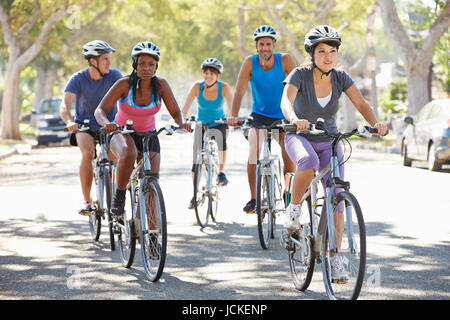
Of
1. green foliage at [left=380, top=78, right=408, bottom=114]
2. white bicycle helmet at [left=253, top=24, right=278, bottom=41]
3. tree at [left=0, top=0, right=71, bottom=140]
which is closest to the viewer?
white bicycle helmet at [left=253, top=24, right=278, bottom=41]

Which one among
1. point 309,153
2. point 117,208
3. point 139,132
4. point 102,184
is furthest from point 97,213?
point 309,153

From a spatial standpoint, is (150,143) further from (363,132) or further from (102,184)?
(363,132)

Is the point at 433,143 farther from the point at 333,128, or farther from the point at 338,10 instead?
the point at 338,10

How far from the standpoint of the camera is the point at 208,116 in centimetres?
1033

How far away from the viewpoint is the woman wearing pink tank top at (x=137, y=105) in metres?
7.15

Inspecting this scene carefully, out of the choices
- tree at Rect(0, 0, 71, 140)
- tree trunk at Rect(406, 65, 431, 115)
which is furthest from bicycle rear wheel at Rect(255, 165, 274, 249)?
tree at Rect(0, 0, 71, 140)

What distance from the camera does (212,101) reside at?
10.4 meters

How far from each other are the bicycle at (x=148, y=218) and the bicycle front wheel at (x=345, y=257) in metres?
1.28

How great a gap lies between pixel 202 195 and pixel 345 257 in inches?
170

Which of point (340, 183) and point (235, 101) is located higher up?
point (235, 101)

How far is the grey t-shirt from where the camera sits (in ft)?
20.3

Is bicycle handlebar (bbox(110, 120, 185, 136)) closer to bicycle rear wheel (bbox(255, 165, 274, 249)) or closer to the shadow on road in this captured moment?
the shadow on road

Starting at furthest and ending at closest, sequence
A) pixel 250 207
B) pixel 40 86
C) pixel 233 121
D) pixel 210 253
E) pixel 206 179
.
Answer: pixel 40 86 → pixel 206 179 → pixel 250 207 → pixel 233 121 → pixel 210 253

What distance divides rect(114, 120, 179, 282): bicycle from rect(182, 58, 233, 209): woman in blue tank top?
10.0ft
